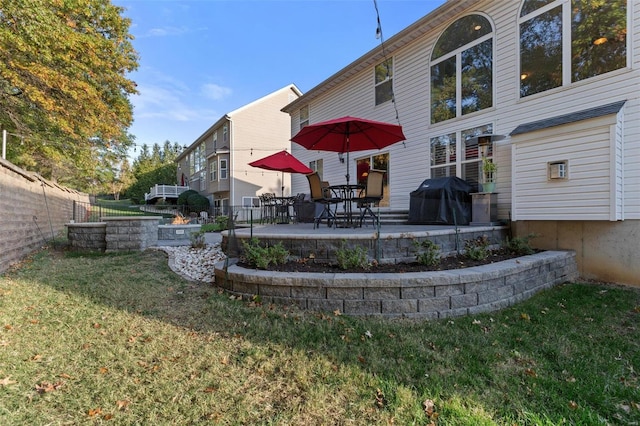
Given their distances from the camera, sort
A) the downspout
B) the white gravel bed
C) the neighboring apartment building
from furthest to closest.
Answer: the neighboring apartment building → the downspout → the white gravel bed

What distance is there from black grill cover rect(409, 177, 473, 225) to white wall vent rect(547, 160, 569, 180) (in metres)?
1.64

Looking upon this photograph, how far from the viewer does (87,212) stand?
1180 cm

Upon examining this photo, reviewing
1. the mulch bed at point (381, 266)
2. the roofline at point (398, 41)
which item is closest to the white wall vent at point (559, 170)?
the mulch bed at point (381, 266)

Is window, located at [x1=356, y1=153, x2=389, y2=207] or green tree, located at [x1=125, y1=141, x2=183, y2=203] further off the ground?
green tree, located at [x1=125, y1=141, x2=183, y2=203]

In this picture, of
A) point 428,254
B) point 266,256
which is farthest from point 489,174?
point 266,256

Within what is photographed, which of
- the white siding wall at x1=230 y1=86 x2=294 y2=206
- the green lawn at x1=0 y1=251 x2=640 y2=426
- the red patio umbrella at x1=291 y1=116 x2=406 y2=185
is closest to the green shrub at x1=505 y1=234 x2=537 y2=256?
the green lawn at x1=0 y1=251 x2=640 y2=426

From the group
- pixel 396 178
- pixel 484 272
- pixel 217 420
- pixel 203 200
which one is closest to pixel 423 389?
pixel 217 420

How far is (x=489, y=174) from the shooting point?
21.2ft

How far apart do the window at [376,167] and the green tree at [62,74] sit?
Result: 820 cm

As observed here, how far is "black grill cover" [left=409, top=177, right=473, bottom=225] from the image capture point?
21.0 feet

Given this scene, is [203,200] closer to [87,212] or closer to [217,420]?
[87,212]

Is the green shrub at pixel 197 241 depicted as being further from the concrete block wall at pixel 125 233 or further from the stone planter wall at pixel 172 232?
the stone planter wall at pixel 172 232

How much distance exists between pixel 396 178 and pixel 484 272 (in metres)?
5.66

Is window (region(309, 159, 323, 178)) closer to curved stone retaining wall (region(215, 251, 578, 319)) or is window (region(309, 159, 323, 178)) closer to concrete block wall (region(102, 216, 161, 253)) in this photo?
concrete block wall (region(102, 216, 161, 253))
